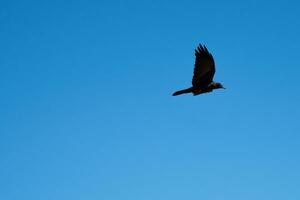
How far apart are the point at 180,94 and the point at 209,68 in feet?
6.14

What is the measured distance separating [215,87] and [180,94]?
5.95 feet

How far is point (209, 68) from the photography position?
122 ft

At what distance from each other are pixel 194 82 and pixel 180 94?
0.89 m

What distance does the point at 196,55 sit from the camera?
36.8m

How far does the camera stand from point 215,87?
38.0 meters

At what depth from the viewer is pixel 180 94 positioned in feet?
123

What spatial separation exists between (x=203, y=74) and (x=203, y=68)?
0.35 metres

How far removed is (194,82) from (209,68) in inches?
40.8

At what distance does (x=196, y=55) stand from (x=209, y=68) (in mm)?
940

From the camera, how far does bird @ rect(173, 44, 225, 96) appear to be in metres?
36.7

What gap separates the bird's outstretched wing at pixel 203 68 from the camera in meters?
36.7

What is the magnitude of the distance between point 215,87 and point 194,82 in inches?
45.0

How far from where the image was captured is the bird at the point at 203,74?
36719 mm

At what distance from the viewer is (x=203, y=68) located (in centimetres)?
3719
